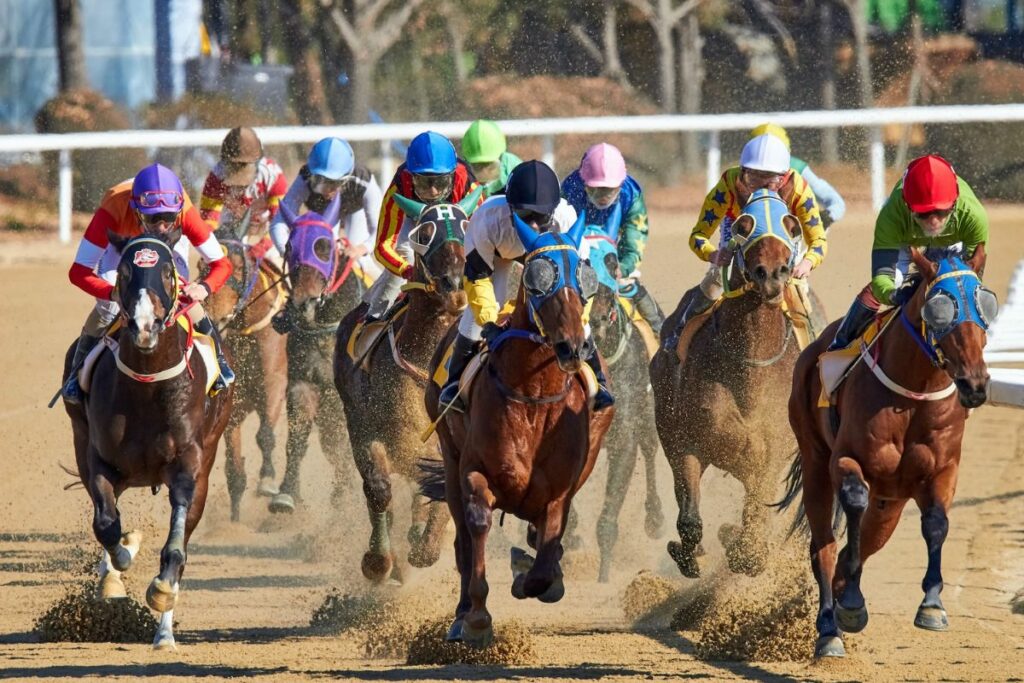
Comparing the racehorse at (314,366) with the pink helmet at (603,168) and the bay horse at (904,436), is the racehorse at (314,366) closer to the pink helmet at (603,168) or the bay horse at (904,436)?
the pink helmet at (603,168)

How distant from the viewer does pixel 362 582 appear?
9047mm

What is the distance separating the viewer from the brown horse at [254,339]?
35.2 feet

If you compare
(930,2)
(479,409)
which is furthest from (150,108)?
(479,409)

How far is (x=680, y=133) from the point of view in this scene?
71.5 feet

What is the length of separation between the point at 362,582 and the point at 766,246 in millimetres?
2585

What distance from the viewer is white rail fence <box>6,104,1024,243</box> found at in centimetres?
1686

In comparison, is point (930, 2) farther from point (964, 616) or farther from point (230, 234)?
point (964, 616)

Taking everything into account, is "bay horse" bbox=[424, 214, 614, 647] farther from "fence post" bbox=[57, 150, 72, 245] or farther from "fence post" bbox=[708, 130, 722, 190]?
"fence post" bbox=[57, 150, 72, 245]

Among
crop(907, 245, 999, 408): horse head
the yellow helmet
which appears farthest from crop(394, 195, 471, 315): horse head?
the yellow helmet

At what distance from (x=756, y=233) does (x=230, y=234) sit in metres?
4.07

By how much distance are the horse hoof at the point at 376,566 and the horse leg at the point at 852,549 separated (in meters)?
2.38

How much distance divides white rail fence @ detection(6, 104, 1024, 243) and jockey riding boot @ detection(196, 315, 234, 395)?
28.3 ft

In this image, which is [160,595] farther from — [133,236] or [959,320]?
[959,320]

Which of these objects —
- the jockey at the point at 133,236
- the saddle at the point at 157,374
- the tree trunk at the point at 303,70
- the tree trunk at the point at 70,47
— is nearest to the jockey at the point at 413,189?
the jockey at the point at 133,236
